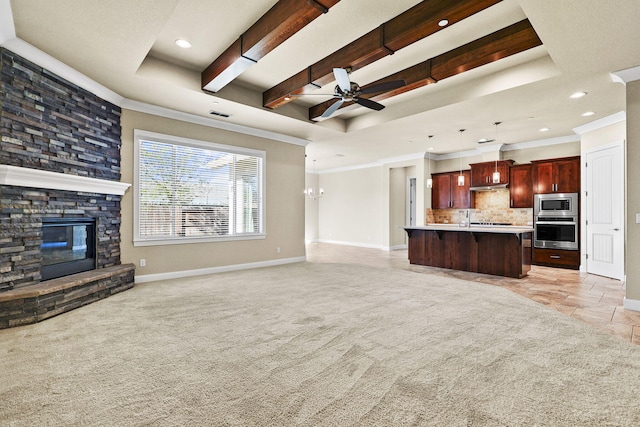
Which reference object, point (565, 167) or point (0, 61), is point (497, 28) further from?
point (0, 61)

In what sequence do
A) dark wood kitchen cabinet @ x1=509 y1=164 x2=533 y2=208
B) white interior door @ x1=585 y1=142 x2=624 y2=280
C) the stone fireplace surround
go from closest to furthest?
the stone fireplace surround, white interior door @ x1=585 y1=142 x2=624 y2=280, dark wood kitchen cabinet @ x1=509 y1=164 x2=533 y2=208

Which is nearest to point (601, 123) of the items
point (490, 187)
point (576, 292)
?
point (490, 187)

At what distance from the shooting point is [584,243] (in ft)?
20.5

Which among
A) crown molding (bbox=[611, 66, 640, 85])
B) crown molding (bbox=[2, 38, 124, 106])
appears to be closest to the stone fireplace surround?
crown molding (bbox=[2, 38, 124, 106])

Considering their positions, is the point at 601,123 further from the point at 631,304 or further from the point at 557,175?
the point at 631,304

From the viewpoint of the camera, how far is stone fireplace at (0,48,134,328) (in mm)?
3219

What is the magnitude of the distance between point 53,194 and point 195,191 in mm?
2127

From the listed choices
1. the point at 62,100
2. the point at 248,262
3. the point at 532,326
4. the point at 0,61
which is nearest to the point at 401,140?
the point at 248,262

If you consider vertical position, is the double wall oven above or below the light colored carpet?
above

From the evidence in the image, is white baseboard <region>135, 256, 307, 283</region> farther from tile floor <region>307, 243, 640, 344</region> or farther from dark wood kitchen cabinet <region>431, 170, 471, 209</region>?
dark wood kitchen cabinet <region>431, 170, 471, 209</region>

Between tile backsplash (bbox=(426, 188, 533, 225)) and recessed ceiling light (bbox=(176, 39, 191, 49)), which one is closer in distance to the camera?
recessed ceiling light (bbox=(176, 39, 191, 49))

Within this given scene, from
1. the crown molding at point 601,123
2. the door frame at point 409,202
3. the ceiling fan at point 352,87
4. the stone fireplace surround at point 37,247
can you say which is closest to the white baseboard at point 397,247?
the door frame at point 409,202

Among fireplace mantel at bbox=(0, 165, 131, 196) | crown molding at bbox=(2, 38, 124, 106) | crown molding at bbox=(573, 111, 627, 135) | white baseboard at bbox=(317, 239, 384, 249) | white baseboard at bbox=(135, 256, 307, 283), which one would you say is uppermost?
crown molding at bbox=(2, 38, 124, 106)

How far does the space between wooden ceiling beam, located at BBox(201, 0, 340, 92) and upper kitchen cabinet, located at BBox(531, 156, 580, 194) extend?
667 centimetres
